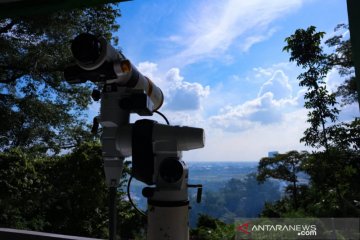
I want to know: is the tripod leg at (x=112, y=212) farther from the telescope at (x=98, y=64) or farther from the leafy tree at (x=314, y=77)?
the leafy tree at (x=314, y=77)

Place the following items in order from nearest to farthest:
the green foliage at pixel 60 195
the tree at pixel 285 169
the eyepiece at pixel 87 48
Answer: the eyepiece at pixel 87 48 < the tree at pixel 285 169 < the green foliage at pixel 60 195

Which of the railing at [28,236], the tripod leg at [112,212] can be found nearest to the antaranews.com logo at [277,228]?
the railing at [28,236]

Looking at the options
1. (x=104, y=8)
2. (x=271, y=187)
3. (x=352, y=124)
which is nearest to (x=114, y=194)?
(x=352, y=124)

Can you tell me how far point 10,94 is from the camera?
4.88m

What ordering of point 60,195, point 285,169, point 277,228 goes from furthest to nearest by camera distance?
1. point 60,195
2. point 285,169
3. point 277,228

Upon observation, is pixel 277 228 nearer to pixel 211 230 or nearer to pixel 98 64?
pixel 211 230

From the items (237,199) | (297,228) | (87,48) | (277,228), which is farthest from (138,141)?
(237,199)

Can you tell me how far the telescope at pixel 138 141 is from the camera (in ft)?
1.90

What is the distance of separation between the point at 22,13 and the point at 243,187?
2.31 meters

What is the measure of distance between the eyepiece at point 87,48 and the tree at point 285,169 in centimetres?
292

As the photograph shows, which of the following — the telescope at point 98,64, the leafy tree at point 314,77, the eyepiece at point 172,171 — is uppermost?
the leafy tree at point 314,77

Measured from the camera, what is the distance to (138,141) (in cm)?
59

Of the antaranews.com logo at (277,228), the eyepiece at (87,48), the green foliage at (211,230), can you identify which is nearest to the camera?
the eyepiece at (87,48)

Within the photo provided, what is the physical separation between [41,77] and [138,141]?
16.0 ft
